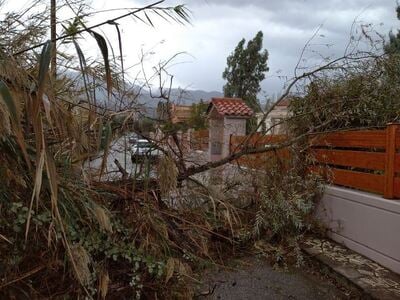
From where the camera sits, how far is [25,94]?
1.67 m

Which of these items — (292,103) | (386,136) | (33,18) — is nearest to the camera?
(33,18)

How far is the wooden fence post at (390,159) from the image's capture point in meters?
3.95

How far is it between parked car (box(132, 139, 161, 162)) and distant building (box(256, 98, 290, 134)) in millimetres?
1987

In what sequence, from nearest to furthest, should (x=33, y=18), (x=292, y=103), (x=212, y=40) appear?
1. (x=33, y=18)
2. (x=212, y=40)
3. (x=292, y=103)

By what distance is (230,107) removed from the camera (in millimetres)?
8383

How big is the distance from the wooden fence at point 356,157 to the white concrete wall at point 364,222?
132mm

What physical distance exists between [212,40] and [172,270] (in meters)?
2.12

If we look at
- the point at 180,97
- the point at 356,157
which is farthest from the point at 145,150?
the point at 356,157

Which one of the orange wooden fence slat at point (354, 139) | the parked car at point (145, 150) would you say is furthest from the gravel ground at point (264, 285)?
the orange wooden fence slat at point (354, 139)

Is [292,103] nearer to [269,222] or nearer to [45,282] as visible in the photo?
[269,222]

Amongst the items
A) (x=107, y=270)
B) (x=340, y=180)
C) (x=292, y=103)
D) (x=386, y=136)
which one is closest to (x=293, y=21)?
(x=292, y=103)

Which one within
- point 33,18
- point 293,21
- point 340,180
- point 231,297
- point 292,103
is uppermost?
point 293,21

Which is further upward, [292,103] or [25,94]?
[292,103]

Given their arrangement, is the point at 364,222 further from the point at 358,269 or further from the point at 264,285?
the point at 264,285
